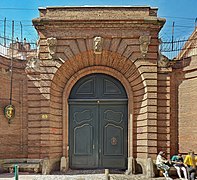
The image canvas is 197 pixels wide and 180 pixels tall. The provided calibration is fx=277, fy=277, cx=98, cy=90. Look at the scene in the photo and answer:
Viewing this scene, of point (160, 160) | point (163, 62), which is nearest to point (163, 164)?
point (160, 160)

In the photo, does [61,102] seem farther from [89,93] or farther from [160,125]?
[160,125]

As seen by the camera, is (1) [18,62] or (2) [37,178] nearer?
(2) [37,178]

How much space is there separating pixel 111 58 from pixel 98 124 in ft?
9.88

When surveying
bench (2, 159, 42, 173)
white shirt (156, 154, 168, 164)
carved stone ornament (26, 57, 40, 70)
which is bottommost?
bench (2, 159, 42, 173)

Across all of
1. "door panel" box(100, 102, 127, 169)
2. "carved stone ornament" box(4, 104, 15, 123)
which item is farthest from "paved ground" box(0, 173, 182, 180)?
"carved stone ornament" box(4, 104, 15, 123)

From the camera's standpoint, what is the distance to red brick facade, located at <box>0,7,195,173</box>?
11.4 m

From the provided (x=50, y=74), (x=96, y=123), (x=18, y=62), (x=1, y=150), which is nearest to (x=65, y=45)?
(x=50, y=74)

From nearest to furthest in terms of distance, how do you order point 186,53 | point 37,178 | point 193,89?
point 37,178
point 193,89
point 186,53

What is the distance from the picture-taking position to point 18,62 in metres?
12.2

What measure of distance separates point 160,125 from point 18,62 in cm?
671

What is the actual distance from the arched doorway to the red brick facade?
0.73 m

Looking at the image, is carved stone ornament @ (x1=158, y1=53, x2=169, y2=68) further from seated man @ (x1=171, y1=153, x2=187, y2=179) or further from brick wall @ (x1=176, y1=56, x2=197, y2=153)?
seated man @ (x1=171, y1=153, x2=187, y2=179)

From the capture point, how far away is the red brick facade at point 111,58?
11.4 metres

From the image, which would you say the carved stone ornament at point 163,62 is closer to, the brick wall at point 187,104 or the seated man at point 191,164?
the brick wall at point 187,104
